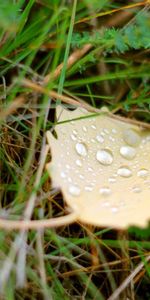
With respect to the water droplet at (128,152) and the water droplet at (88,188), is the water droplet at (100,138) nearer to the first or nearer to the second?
the water droplet at (128,152)

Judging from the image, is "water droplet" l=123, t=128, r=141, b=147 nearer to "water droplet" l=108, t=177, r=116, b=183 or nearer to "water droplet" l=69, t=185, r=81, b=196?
"water droplet" l=108, t=177, r=116, b=183

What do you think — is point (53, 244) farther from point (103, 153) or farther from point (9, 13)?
point (9, 13)

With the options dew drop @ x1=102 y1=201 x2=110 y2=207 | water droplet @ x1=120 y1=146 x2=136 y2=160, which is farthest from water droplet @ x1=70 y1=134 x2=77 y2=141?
dew drop @ x1=102 y1=201 x2=110 y2=207

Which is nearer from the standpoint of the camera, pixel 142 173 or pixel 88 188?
pixel 88 188

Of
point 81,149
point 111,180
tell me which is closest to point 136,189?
point 111,180

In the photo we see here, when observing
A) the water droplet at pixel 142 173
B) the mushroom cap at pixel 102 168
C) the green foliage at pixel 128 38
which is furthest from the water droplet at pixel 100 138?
the green foliage at pixel 128 38

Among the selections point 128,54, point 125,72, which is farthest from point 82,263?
point 128,54

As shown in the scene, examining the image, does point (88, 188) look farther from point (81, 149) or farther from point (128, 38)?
point (128, 38)
